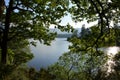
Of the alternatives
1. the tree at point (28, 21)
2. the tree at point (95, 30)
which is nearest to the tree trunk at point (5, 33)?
the tree at point (28, 21)

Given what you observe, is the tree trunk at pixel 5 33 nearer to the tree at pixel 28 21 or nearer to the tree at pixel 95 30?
the tree at pixel 28 21

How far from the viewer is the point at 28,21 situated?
76.8 ft

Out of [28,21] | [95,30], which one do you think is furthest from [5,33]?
[95,30]

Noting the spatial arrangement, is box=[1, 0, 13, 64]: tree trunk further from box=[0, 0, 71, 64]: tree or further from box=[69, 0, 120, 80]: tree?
box=[69, 0, 120, 80]: tree

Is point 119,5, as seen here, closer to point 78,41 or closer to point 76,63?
point 78,41

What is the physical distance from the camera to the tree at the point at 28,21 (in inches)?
834

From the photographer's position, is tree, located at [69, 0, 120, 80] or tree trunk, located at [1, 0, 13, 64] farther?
tree trunk, located at [1, 0, 13, 64]

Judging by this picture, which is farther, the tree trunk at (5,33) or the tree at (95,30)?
the tree trunk at (5,33)

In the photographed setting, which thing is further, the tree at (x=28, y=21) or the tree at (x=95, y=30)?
the tree at (x=28, y=21)

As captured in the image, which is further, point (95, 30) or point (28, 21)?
point (28, 21)

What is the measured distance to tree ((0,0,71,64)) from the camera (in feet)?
69.5

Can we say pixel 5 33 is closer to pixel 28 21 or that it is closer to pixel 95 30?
pixel 28 21

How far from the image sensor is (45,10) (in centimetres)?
2114

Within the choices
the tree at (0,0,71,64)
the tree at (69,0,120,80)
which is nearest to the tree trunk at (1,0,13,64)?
the tree at (0,0,71,64)
